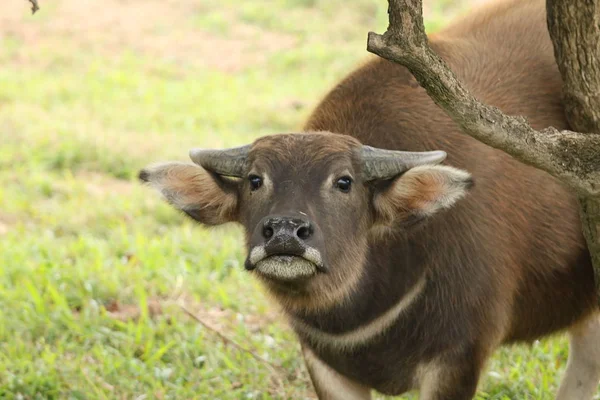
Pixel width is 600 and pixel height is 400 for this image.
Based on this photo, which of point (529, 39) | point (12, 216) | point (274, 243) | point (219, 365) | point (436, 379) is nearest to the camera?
point (274, 243)

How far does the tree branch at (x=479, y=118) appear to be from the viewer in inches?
126

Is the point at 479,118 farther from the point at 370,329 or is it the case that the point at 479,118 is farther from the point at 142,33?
the point at 142,33

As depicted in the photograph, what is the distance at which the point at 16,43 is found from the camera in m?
12.2

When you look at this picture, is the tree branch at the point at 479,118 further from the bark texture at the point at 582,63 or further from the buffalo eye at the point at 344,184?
the buffalo eye at the point at 344,184

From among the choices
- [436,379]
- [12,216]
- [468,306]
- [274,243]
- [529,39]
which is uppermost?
[529,39]

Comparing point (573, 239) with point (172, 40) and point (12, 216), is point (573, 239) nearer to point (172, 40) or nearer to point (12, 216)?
point (12, 216)

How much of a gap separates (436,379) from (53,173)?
15.9 feet

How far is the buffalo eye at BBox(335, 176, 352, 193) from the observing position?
395 cm

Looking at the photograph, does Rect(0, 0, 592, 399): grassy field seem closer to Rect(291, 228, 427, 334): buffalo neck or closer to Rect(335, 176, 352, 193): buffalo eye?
Rect(291, 228, 427, 334): buffalo neck

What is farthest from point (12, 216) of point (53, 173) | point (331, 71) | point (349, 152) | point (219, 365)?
point (331, 71)

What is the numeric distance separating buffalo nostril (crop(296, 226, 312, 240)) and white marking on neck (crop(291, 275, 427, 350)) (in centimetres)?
73

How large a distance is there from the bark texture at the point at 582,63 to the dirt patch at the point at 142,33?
8.28 metres

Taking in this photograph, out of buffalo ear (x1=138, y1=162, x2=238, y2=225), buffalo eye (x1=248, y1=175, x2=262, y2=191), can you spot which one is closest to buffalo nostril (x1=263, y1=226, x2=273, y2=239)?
buffalo eye (x1=248, y1=175, x2=262, y2=191)

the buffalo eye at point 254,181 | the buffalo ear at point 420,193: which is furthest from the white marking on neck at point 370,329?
the buffalo eye at point 254,181
